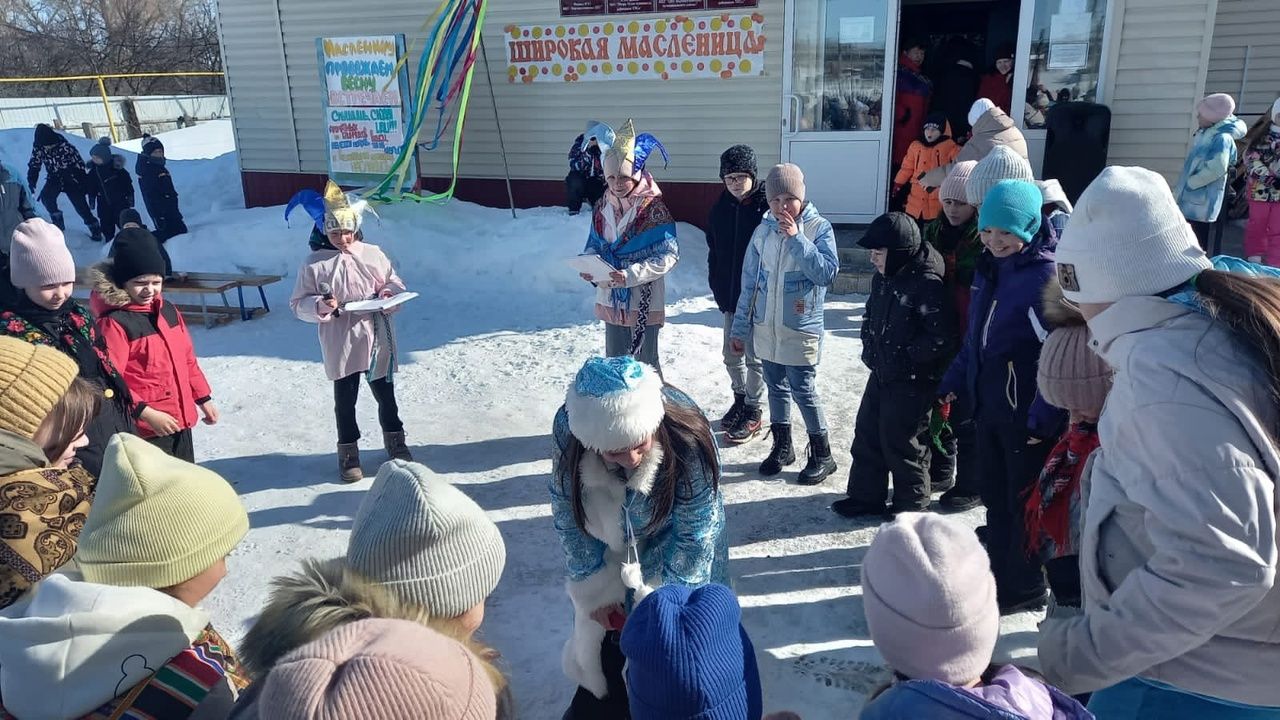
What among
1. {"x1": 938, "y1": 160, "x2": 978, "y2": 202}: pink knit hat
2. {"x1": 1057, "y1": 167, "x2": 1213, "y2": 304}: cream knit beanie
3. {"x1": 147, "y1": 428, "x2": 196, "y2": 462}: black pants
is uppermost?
{"x1": 1057, "y1": 167, "x2": 1213, "y2": 304}: cream knit beanie

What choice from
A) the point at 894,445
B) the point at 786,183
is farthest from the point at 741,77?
the point at 894,445

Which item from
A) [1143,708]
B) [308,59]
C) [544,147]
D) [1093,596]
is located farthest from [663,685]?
[308,59]

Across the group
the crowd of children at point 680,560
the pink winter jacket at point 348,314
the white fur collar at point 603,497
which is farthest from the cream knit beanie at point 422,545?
the pink winter jacket at point 348,314

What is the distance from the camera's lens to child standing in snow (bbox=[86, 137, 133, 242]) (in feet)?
39.7

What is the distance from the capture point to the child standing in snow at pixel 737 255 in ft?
15.9

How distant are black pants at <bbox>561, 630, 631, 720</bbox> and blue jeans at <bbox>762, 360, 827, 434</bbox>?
6.97 ft

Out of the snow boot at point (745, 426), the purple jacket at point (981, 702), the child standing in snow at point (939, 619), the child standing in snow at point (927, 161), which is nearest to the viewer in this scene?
the purple jacket at point (981, 702)

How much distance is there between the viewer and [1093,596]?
165 centimetres

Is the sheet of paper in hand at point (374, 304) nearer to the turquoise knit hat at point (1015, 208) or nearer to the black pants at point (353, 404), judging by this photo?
the black pants at point (353, 404)

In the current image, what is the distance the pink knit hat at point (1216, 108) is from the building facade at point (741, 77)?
68 centimetres

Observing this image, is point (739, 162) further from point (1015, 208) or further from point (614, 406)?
point (614, 406)

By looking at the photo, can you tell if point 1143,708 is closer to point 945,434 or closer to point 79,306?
point 945,434

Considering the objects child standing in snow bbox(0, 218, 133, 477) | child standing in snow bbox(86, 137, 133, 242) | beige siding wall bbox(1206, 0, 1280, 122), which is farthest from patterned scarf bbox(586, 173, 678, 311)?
child standing in snow bbox(86, 137, 133, 242)

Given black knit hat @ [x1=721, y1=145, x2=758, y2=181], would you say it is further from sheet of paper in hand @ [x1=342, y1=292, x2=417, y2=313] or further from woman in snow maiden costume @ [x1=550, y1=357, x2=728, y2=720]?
woman in snow maiden costume @ [x1=550, y1=357, x2=728, y2=720]
